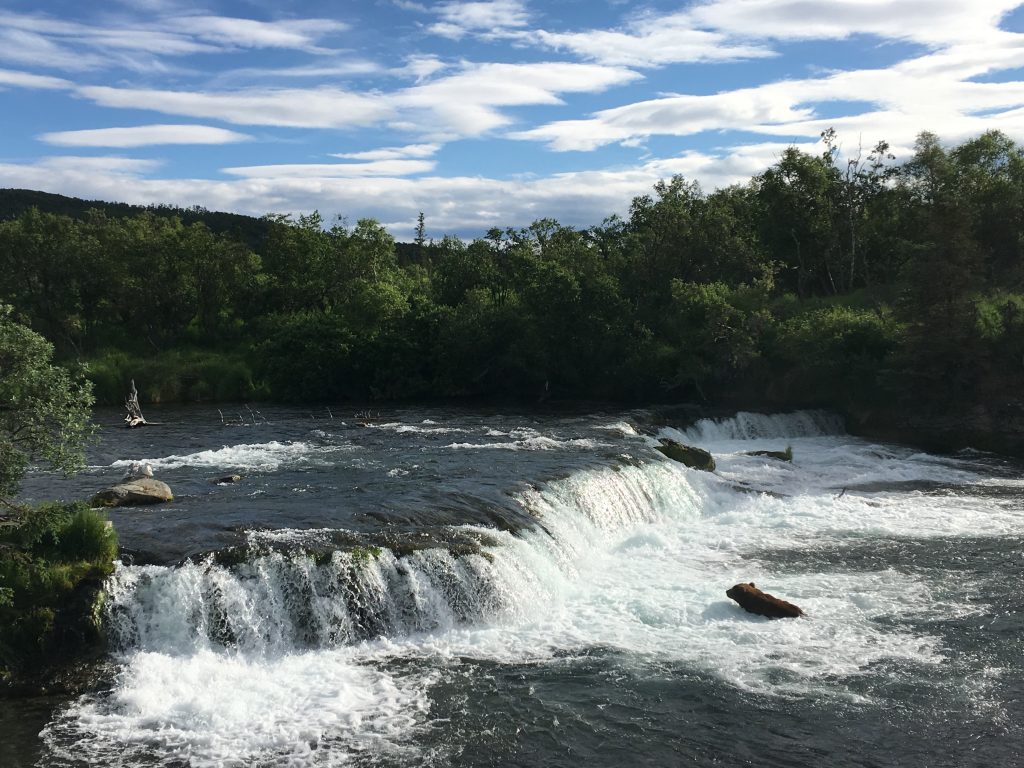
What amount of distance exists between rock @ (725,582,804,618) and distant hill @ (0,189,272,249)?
102878 millimetres

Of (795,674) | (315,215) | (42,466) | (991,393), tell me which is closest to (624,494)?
(795,674)

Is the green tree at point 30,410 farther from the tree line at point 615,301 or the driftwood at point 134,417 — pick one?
the tree line at point 615,301

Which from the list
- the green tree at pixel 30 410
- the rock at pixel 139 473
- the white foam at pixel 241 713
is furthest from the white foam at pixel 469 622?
the rock at pixel 139 473

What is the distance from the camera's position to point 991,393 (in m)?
35.8

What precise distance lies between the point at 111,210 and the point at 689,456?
382ft

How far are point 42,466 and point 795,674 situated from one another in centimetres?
2335

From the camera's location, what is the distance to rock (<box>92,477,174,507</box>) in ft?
67.0

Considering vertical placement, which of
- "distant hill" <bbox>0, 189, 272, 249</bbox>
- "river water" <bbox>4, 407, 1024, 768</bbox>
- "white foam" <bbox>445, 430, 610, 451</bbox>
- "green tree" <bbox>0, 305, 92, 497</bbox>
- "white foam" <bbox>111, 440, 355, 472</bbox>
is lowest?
"river water" <bbox>4, 407, 1024, 768</bbox>

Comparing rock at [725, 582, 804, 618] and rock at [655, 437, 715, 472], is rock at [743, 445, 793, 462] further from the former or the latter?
rock at [725, 582, 804, 618]

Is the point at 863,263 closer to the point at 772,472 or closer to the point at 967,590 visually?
the point at 772,472

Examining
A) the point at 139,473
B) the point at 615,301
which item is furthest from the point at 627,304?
the point at 139,473

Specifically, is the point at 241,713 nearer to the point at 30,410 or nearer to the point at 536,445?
the point at 30,410

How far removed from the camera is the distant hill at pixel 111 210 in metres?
117

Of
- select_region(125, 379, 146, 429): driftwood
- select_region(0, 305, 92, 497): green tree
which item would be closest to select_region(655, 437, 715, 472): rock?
select_region(0, 305, 92, 497): green tree
